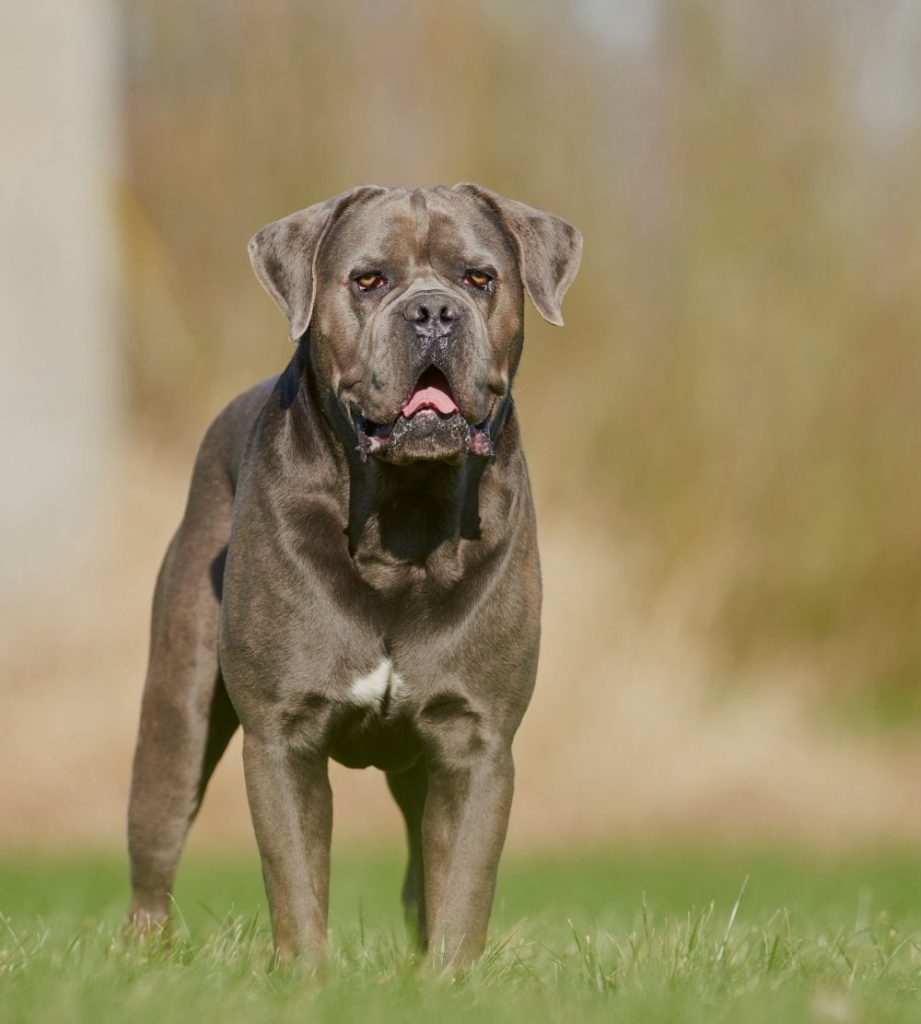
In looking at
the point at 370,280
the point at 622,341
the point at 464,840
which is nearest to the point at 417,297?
the point at 370,280

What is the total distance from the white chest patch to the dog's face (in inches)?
19.3

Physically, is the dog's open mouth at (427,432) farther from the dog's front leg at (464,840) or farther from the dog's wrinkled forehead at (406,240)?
the dog's front leg at (464,840)

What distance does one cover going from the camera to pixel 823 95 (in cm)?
1559

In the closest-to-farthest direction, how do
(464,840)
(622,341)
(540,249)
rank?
1. (464,840)
2. (540,249)
3. (622,341)

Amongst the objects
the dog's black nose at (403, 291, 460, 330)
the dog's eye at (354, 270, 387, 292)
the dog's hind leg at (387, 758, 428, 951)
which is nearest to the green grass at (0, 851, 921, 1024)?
the dog's hind leg at (387, 758, 428, 951)

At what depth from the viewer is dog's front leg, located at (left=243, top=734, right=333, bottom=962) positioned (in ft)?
14.3

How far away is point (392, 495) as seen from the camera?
457cm

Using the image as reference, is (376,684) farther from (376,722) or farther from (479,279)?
(479,279)

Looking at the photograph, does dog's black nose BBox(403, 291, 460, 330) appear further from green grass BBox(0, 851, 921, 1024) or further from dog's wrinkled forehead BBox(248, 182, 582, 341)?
green grass BBox(0, 851, 921, 1024)

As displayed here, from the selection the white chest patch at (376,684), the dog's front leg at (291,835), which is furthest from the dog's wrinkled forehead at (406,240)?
the dog's front leg at (291,835)

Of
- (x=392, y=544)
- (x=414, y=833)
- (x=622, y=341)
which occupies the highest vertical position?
(x=622, y=341)

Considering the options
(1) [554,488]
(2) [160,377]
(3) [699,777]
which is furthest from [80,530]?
(3) [699,777]

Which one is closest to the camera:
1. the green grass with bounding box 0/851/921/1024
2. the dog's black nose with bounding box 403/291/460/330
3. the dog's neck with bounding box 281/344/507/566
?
the green grass with bounding box 0/851/921/1024

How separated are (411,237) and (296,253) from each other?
289 millimetres
